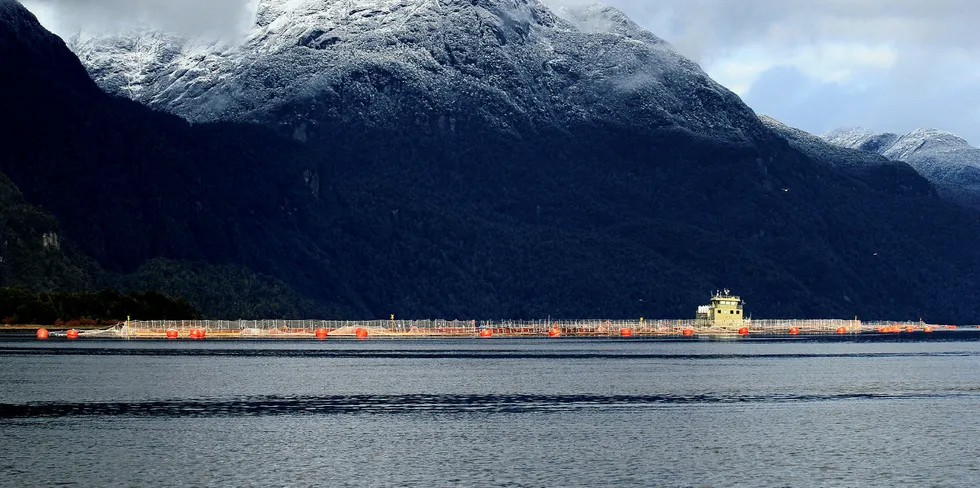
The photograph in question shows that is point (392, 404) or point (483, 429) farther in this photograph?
point (392, 404)

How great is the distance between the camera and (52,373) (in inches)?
6644

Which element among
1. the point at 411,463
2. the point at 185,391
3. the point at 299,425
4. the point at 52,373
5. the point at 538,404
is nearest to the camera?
the point at 411,463

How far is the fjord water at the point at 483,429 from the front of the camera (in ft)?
281

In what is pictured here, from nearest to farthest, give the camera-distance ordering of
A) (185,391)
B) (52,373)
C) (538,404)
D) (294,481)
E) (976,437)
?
(294,481)
(976,437)
(538,404)
(185,391)
(52,373)

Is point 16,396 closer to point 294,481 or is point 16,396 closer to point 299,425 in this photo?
point 299,425

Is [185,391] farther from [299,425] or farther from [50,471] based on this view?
[50,471]

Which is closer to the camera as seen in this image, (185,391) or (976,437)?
(976,437)

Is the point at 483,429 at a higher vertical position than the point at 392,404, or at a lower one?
lower

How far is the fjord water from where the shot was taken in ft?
281

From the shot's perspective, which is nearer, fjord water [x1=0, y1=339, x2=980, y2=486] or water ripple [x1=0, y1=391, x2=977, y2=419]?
fjord water [x1=0, y1=339, x2=980, y2=486]

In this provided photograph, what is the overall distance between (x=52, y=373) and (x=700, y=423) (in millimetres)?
84358

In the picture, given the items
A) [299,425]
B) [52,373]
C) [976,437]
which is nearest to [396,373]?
[52,373]

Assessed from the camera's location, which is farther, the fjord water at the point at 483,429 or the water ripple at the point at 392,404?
the water ripple at the point at 392,404

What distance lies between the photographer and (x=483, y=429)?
109 meters
